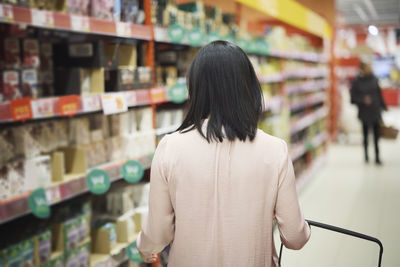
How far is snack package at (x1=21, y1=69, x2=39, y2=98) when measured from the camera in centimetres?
216

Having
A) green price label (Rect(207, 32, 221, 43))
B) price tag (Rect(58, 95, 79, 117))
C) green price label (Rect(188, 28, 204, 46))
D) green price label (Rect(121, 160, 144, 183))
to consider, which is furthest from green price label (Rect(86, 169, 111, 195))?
green price label (Rect(207, 32, 221, 43))

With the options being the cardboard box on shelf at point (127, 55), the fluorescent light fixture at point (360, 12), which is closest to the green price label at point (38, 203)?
the cardboard box on shelf at point (127, 55)

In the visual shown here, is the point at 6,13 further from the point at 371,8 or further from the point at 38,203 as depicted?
the point at 371,8

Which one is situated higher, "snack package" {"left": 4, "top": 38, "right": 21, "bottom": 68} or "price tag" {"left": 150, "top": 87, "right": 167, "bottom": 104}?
"snack package" {"left": 4, "top": 38, "right": 21, "bottom": 68}

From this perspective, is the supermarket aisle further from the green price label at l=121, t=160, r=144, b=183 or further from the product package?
the product package

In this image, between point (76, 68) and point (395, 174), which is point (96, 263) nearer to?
point (76, 68)

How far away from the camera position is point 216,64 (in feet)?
4.68

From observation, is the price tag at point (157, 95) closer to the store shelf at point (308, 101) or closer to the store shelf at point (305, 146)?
the store shelf at point (305, 146)

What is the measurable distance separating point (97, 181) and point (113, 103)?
448 millimetres

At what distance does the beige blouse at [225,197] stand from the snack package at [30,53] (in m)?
1.05

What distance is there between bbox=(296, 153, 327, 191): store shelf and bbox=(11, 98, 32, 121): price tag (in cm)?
439

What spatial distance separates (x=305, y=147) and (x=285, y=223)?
5.47 meters

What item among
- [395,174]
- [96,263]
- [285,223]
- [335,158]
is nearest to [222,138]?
[285,223]

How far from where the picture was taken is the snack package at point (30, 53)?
2182 millimetres
